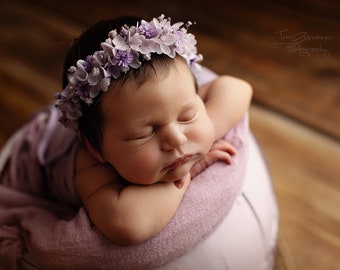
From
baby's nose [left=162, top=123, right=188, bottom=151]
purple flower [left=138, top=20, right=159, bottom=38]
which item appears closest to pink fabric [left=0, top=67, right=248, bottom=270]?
baby's nose [left=162, top=123, right=188, bottom=151]

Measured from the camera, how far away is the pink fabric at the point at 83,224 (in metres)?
0.78

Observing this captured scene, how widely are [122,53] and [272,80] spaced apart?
2.71ft

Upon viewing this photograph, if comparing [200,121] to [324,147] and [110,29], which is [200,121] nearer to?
[110,29]

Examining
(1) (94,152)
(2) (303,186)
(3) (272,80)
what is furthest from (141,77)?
(3) (272,80)

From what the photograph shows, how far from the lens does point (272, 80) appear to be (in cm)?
144

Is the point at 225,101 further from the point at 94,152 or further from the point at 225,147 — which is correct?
the point at 94,152

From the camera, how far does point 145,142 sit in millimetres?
742

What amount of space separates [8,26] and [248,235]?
4.37 feet

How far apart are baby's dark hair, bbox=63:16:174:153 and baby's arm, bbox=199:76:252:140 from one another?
0.18m

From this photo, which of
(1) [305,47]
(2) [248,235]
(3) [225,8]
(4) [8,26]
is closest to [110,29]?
(1) [305,47]

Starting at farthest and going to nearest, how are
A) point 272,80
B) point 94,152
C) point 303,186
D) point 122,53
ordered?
point 272,80
point 303,186
point 94,152
point 122,53

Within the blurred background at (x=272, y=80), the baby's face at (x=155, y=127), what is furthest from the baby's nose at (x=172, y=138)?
the blurred background at (x=272, y=80)

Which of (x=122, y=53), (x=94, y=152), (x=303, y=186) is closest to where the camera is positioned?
(x=122, y=53)

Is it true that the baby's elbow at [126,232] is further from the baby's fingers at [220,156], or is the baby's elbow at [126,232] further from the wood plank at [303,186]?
the wood plank at [303,186]
